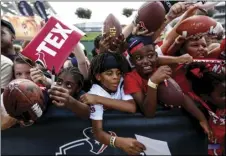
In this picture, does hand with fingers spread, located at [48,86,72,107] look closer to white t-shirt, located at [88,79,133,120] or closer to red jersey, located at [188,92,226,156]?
white t-shirt, located at [88,79,133,120]

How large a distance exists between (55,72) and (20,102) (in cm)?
39

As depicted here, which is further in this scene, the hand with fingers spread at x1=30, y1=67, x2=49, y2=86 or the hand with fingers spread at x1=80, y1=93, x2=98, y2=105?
the hand with fingers spread at x1=30, y1=67, x2=49, y2=86

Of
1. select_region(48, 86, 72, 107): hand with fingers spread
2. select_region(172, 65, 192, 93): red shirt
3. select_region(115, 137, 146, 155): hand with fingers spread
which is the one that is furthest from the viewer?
select_region(172, 65, 192, 93): red shirt

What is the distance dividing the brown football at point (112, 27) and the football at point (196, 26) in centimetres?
52

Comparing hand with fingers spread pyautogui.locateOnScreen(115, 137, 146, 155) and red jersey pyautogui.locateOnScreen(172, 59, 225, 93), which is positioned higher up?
red jersey pyautogui.locateOnScreen(172, 59, 225, 93)

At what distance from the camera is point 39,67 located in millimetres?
2551

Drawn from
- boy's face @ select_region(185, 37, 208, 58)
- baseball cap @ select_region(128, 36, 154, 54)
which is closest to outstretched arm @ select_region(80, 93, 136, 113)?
baseball cap @ select_region(128, 36, 154, 54)

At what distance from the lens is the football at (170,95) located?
215 cm

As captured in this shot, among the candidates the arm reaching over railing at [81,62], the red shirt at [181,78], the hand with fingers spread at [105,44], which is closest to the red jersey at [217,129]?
the red shirt at [181,78]

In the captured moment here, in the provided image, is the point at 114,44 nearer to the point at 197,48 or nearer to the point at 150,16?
the point at 150,16

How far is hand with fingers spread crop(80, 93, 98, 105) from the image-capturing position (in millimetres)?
2174

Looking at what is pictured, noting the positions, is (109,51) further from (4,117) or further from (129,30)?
(4,117)

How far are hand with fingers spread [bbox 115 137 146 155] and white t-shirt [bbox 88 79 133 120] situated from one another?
19cm

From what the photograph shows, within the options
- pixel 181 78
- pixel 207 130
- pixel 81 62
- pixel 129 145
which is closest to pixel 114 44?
pixel 81 62
